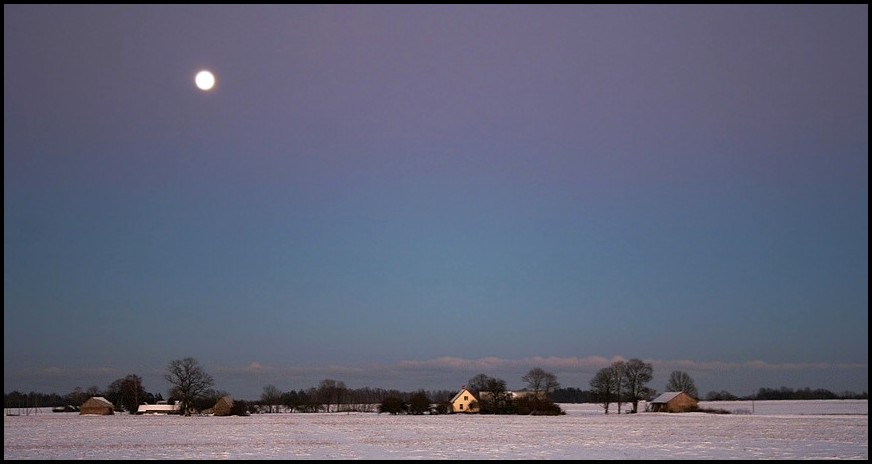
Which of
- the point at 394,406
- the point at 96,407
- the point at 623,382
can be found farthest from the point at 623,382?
the point at 96,407

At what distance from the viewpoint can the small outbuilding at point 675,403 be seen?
99.2 metres

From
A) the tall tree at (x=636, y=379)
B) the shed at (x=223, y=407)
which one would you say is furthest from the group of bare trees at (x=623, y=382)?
the shed at (x=223, y=407)

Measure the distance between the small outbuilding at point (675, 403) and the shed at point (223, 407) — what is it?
183 ft

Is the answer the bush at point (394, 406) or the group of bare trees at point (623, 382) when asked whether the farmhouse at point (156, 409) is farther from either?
the group of bare trees at point (623, 382)

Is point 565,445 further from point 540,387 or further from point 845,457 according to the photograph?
point 540,387

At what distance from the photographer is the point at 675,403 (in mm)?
99938

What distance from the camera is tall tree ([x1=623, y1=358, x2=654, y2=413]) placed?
343ft

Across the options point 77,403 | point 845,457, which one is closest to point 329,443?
point 845,457

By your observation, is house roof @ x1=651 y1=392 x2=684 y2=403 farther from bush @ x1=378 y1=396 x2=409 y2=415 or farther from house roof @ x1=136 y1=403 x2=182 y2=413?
house roof @ x1=136 y1=403 x2=182 y2=413

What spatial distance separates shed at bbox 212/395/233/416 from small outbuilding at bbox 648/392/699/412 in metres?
55.7

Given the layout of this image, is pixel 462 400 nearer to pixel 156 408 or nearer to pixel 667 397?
pixel 667 397

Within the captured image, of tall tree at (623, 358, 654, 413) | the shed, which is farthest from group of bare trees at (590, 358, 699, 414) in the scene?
the shed

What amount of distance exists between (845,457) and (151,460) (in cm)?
2332

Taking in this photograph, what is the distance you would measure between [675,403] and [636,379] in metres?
7.33
